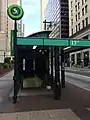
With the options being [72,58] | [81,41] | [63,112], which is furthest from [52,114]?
[72,58]

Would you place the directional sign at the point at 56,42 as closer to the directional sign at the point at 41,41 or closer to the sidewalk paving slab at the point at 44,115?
the directional sign at the point at 41,41

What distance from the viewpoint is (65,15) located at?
115500 mm

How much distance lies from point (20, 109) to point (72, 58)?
83.1 m

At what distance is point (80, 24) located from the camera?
77312 millimetres

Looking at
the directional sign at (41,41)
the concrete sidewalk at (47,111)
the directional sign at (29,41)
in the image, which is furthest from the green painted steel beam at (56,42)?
the concrete sidewalk at (47,111)

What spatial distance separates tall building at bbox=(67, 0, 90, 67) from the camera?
70.2m

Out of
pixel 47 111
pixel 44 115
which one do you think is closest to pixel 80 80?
pixel 47 111

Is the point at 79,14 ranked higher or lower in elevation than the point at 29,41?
higher

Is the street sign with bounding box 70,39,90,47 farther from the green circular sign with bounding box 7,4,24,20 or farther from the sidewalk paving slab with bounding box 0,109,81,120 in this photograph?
the sidewalk paving slab with bounding box 0,109,81,120

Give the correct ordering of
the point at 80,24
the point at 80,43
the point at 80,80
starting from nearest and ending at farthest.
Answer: the point at 80,43, the point at 80,80, the point at 80,24

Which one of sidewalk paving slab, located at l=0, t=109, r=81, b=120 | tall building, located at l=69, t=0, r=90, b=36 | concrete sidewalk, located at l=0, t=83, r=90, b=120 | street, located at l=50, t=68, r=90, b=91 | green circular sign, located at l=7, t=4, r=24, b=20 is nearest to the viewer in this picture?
sidewalk paving slab, located at l=0, t=109, r=81, b=120

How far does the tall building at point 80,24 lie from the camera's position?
230 ft

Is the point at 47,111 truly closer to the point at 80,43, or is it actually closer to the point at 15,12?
the point at 80,43

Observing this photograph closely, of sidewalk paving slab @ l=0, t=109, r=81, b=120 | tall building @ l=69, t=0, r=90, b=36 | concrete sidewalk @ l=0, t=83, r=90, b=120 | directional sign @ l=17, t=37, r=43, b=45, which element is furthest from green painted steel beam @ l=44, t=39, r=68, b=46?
tall building @ l=69, t=0, r=90, b=36
